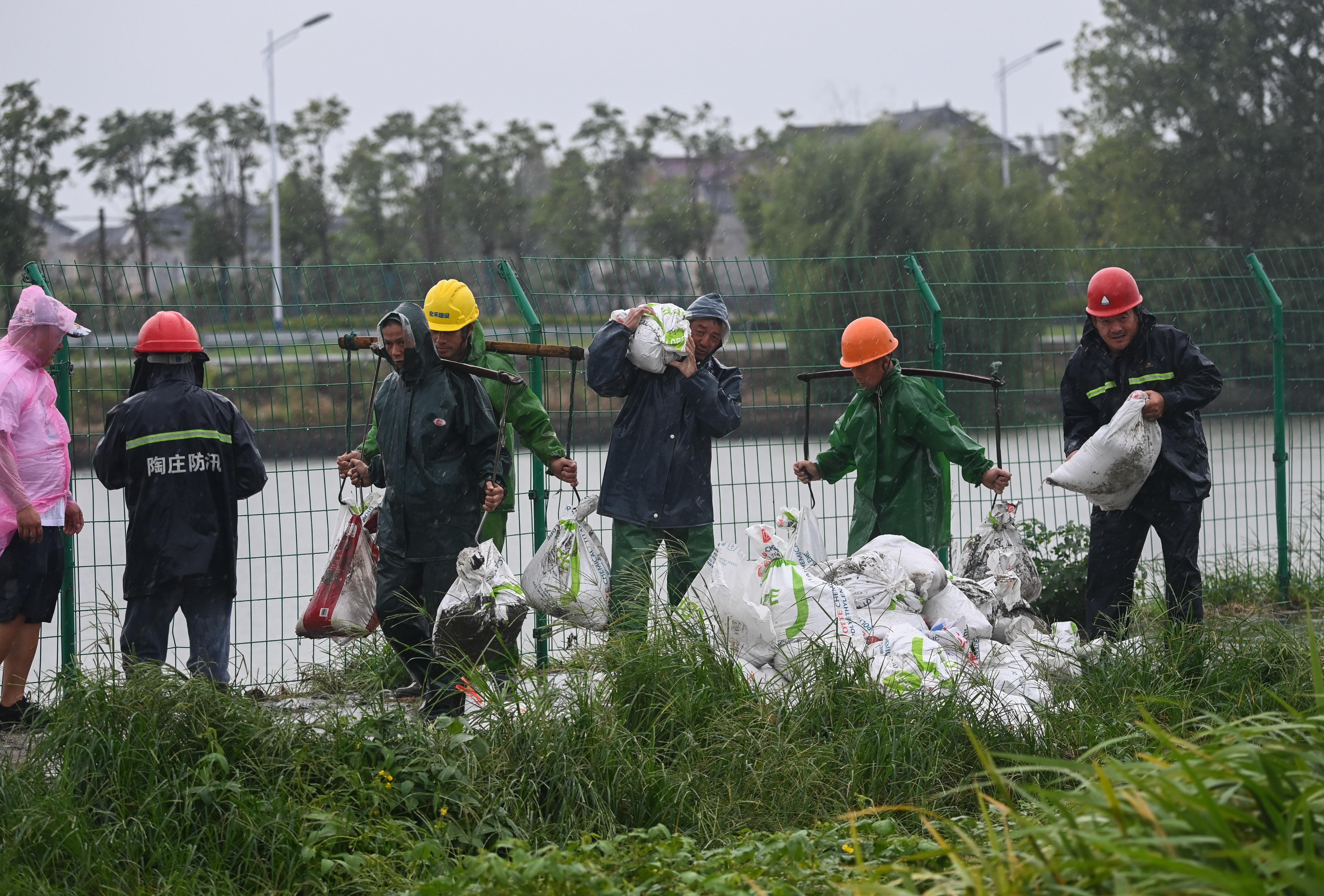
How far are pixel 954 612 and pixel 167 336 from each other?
11.1ft

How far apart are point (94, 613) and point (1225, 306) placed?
20.6 ft

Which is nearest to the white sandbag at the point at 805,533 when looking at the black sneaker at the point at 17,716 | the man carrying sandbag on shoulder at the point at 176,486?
the man carrying sandbag on shoulder at the point at 176,486

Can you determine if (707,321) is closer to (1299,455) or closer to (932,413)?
(932,413)

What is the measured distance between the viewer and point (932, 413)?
5383mm

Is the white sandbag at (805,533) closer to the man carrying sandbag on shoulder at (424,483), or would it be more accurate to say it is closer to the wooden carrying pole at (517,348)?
the wooden carrying pole at (517,348)

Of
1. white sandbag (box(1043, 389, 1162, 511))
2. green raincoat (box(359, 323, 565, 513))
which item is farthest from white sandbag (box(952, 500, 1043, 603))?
green raincoat (box(359, 323, 565, 513))

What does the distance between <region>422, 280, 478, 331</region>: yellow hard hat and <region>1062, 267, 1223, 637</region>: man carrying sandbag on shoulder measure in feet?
9.02

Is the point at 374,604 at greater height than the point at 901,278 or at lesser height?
lesser

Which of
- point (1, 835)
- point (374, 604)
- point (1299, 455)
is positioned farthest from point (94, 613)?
point (1299, 455)

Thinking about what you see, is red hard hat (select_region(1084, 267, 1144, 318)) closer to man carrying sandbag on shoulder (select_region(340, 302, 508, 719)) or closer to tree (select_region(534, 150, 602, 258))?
man carrying sandbag on shoulder (select_region(340, 302, 508, 719))

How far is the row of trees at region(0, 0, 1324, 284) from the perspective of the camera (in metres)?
25.2

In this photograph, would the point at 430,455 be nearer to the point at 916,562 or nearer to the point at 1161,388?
the point at 916,562

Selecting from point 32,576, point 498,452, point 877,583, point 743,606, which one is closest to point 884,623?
point 877,583

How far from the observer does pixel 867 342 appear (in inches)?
212
